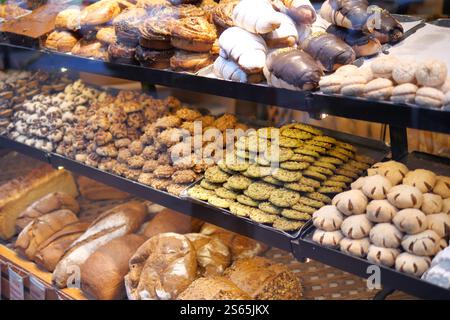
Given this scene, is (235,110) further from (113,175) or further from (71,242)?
(71,242)

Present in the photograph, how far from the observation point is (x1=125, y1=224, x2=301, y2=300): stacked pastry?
5.54 feet

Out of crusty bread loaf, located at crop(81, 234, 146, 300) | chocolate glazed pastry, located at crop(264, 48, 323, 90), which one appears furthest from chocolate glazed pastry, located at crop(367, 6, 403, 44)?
crusty bread loaf, located at crop(81, 234, 146, 300)

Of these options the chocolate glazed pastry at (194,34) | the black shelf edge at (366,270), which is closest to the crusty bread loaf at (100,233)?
the chocolate glazed pastry at (194,34)

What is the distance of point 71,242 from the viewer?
2.23 meters

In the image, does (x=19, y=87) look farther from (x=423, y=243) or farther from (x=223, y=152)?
(x=423, y=243)

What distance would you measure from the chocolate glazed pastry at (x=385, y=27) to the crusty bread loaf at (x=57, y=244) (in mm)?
1399

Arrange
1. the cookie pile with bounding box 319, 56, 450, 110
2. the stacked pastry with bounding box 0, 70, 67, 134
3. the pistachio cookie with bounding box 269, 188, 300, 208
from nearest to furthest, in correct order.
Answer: the cookie pile with bounding box 319, 56, 450, 110 → the pistachio cookie with bounding box 269, 188, 300, 208 → the stacked pastry with bounding box 0, 70, 67, 134

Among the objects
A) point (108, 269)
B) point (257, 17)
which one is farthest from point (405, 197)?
point (108, 269)

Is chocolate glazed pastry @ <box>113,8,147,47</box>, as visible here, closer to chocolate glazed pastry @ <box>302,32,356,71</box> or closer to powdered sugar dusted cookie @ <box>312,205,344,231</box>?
chocolate glazed pastry @ <box>302,32,356,71</box>

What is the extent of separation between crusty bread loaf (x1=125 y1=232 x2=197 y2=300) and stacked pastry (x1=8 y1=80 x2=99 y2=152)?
2.22 feet

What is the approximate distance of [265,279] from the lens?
174 centimetres

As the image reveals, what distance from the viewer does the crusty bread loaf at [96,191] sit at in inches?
94.2

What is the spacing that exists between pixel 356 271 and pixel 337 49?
601mm
